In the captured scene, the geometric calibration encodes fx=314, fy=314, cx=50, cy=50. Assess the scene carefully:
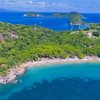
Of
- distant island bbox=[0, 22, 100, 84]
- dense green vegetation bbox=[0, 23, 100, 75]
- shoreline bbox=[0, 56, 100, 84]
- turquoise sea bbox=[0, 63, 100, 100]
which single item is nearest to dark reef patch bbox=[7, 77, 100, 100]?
turquoise sea bbox=[0, 63, 100, 100]

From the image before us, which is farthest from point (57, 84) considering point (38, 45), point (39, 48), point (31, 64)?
point (38, 45)

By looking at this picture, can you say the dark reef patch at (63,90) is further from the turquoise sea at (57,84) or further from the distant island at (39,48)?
the distant island at (39,48)

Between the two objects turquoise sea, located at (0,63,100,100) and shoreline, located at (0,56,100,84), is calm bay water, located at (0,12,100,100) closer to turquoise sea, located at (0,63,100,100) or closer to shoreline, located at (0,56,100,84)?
turquoise sea, located at (0,63,100,100)

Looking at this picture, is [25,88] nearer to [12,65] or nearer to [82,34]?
[12,65]

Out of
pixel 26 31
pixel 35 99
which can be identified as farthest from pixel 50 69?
pixel 26 31

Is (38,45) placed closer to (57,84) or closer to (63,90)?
(57,84)

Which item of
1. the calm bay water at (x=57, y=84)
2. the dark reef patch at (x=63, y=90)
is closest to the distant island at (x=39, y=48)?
the calm bay water at (x=57, y=84)
